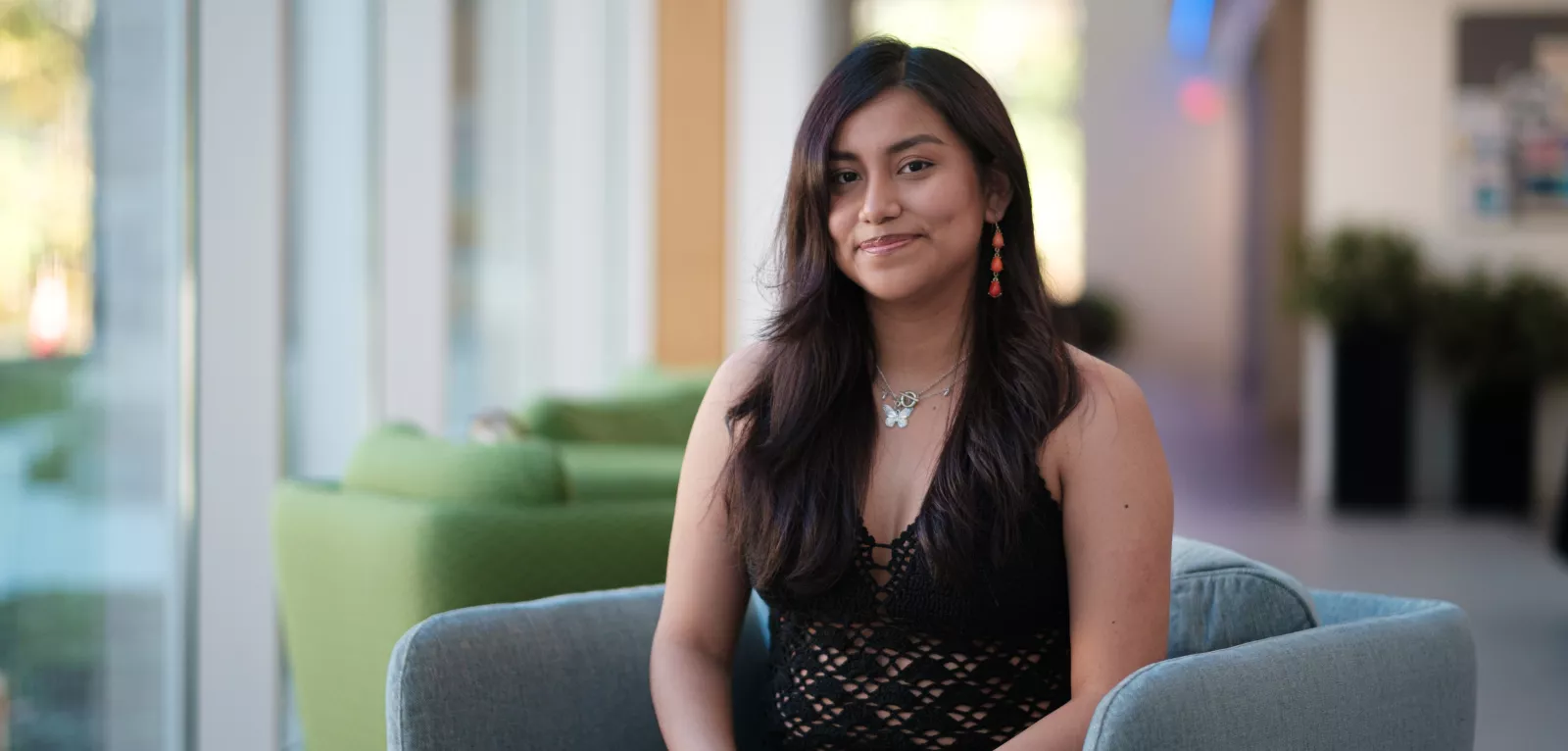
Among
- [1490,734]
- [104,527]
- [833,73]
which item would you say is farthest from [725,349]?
[833,73]

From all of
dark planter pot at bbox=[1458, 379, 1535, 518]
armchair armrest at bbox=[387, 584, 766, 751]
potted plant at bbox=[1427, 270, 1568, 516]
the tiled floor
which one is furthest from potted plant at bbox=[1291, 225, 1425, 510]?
armchair armrest at bbox=[387, 584, 766, 751]

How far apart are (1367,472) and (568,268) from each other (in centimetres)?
453

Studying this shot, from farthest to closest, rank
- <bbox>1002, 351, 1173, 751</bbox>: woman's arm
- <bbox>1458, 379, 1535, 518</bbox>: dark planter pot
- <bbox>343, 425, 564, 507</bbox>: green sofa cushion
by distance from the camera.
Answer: <bbox>1458, 379, 1535, 518</bbox>: dark planter pot
<bbox>343, 425, 564, 507</bbox>: green sofa cushion
<bbox>1002, 351, 1173, 751</bbox>: woman's arm

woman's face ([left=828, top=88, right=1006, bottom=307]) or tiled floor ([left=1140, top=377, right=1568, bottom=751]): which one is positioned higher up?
woman's face ([left=828, top=88, right=1006, bottom=307])

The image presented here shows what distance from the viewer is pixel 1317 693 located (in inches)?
57.3

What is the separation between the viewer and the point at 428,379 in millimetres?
4168

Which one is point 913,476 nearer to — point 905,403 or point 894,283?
point 905,403

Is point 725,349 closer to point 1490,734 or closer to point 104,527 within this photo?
point 1490,734

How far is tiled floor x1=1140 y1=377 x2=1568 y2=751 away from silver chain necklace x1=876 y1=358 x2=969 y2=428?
257 centimetres

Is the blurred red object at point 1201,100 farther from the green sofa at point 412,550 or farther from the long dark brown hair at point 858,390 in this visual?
the long dark brown hair at point 858,390

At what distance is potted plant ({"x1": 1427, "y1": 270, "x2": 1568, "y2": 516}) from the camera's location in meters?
Result: 7.58

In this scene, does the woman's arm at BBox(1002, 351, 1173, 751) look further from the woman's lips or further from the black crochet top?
the woman's lips

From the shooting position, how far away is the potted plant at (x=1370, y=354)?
7.75 meters

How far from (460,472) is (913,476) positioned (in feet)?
2.78
